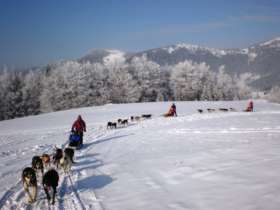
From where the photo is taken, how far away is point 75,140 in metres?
17.4

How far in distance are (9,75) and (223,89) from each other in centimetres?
5263

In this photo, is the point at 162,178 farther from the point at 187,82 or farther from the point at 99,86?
the point at 187,82

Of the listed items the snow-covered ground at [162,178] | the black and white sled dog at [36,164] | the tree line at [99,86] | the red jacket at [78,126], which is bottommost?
the snow-covered ground at [162,178]

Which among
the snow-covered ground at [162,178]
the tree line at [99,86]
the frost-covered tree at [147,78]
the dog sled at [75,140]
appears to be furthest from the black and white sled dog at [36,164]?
the frost-covered tree at [147,78]

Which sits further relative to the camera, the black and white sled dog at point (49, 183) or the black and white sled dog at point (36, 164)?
the black and white sled dog at point (36, 164)

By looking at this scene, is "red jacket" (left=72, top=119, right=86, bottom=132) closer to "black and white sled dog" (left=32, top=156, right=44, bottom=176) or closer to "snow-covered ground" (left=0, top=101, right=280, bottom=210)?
"snow-covered ground" (left=0, top=101, right=280, bottom=210)

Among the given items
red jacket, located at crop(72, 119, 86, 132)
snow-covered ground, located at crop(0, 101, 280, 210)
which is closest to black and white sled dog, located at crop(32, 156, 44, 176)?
snow-covered ground, located at crop(0, 101, 280, 210)

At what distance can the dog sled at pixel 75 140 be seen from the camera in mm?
17234

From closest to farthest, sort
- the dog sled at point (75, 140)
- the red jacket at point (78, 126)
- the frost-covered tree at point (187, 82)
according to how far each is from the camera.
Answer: the dog sled at point (75, 140) → the red jacket at point (78, 126) → the frost-covered tree at point (187, 82)

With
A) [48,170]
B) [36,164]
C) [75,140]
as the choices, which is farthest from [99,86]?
[48,170]

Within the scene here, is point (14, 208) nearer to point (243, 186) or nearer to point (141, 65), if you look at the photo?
point (243, 186)

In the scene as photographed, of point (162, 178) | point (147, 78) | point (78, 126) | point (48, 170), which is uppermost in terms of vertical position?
point (147, 78)

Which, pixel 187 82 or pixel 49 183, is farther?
pixel 187 82

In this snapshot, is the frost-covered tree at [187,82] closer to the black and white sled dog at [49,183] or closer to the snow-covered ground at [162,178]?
the snow-covered ground at [162,178]
